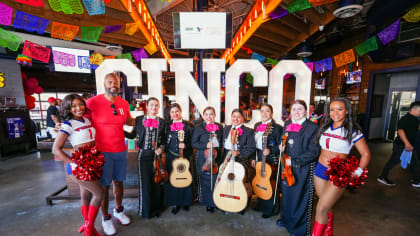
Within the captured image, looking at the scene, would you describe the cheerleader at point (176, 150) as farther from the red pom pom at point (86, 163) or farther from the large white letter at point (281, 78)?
the large white letter at point (281, 78)

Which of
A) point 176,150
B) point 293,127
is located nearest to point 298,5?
point 293,127

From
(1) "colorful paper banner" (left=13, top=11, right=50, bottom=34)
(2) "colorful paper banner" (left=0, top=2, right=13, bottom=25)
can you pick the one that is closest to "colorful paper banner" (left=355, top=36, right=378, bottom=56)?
(1) "colorful paper banner" (left=13, top=11, right=50, bottom=34)

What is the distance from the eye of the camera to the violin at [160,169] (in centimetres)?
246

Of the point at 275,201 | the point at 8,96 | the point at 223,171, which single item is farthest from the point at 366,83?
the point at 8,96

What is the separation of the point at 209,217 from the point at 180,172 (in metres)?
0.88

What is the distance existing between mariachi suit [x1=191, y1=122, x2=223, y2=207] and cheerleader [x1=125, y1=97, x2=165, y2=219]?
1.78 feet

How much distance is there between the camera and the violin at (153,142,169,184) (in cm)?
246

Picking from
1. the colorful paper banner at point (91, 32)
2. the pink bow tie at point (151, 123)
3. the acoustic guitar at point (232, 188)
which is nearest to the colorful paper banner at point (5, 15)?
the colorful paper banner at point (91, 32)

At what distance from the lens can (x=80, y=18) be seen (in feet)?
12.5

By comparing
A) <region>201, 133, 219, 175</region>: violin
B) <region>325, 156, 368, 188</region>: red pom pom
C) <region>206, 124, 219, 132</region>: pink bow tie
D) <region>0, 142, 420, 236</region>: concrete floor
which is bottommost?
<region>0, 142, 420, 236</region>: concrete floor

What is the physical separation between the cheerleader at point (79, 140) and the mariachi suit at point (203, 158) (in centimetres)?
130

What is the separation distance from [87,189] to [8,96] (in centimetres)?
746

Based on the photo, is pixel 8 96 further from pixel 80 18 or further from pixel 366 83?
pixel 366 83

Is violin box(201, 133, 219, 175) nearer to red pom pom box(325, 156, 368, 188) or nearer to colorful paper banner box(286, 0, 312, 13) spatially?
red pom pom box(325, 156, 368, 188)
